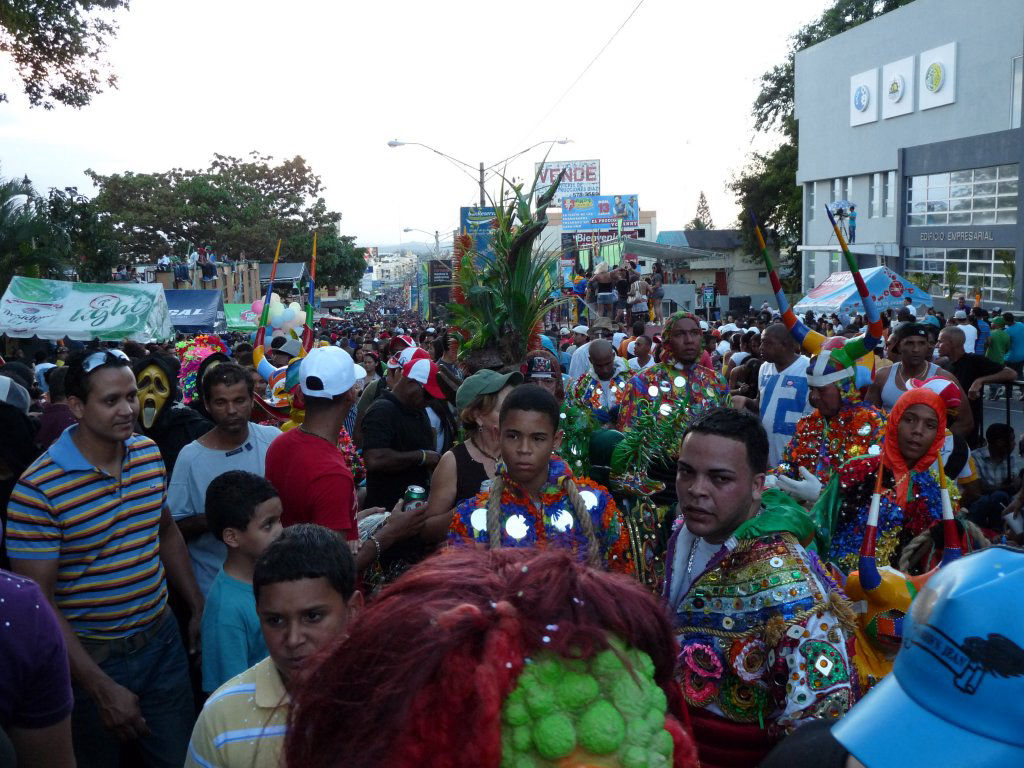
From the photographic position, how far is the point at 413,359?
5.65 m

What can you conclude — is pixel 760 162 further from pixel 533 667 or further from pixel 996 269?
pixel 533 667

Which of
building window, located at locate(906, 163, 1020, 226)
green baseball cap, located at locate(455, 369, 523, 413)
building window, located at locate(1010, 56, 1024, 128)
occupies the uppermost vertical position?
building window, located at locate(1010, 56, 1024, 128)

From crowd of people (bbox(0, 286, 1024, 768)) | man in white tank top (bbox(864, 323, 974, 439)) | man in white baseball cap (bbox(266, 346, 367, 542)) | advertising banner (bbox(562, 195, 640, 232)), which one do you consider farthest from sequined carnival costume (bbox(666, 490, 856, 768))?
advertising banner (bbox(562, 195, 640, 232))

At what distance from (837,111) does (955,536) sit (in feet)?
146

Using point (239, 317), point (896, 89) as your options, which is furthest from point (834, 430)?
point (896, 89)

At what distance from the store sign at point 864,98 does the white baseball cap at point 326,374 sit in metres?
41.6

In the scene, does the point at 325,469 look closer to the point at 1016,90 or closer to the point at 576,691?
the point at 576,691

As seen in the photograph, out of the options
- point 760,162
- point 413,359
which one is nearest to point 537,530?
point 413,359

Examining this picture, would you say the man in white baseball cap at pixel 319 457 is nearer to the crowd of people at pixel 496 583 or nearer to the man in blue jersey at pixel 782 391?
the crowd of people at pixel 496 583

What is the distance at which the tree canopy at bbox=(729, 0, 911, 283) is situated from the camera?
50.8 metres

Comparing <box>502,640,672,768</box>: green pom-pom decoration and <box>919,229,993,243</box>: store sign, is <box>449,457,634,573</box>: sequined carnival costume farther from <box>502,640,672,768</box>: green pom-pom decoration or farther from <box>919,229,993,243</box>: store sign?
<box>919,229,993,243</box>: store sign

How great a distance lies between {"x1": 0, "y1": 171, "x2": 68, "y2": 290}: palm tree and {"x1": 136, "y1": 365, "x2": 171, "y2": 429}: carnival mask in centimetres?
1567

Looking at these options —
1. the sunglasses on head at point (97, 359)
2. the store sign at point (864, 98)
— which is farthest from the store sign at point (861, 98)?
the sunglasses on head at point (97, 359)

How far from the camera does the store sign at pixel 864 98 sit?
39.7 meters
